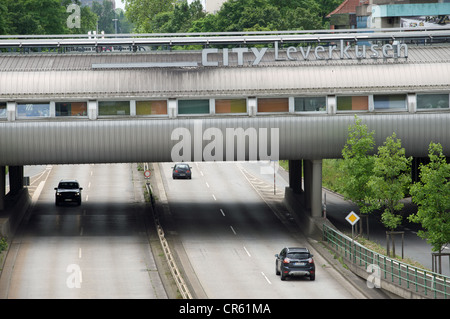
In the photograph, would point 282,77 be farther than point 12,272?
Yes

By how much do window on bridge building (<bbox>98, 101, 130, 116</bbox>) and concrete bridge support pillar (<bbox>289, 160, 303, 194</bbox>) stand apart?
1834cm

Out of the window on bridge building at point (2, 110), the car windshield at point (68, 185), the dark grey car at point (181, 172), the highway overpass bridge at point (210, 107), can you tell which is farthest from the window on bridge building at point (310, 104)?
the dark grey car at point (181, 172)

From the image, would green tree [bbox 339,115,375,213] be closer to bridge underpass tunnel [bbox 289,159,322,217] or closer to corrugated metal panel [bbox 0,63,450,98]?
bridge underpass tunnel [bbox 289,159,322,217]

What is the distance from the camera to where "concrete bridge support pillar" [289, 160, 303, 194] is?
7469 centimetres

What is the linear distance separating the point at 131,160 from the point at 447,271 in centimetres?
2132

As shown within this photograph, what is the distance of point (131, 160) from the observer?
203ft

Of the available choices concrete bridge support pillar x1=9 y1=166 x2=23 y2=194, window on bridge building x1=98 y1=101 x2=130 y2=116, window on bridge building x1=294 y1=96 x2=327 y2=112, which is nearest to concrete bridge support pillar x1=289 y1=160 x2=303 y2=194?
window on bridge building x1=294 y1=96 x2=327 y2=112

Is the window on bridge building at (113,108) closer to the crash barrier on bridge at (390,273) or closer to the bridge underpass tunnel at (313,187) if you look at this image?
the bridge underpass tunnel at (313,187)

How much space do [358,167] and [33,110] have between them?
68.4 feet

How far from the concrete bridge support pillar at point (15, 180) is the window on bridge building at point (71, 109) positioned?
45.7ft

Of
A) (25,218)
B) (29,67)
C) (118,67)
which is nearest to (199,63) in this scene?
(118,67)

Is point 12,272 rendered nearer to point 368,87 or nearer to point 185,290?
point 185,290

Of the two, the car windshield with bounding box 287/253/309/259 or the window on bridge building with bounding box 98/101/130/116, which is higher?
the window on bridge building with bounding box 98/101/130/116

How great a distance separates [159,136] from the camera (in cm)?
6138
